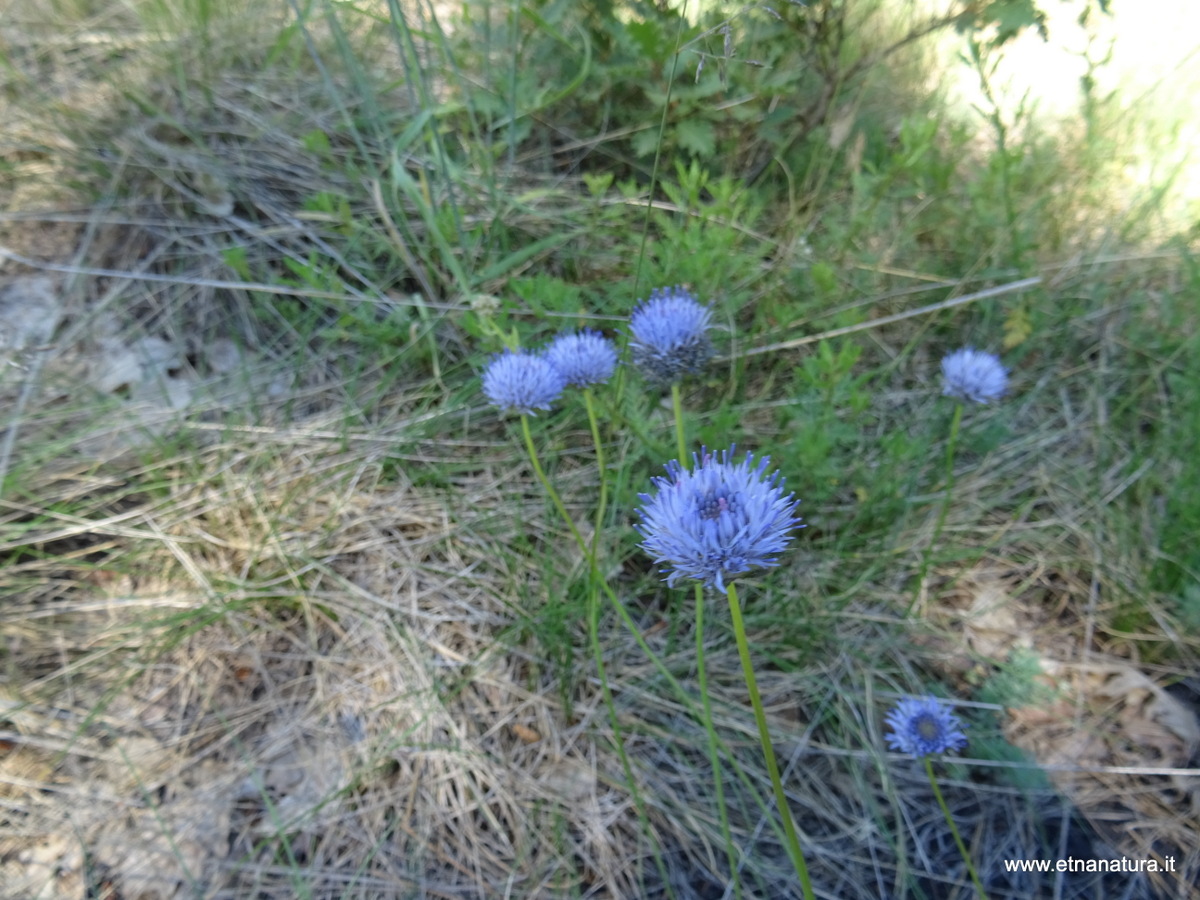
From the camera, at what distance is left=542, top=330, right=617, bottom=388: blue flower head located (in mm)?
1536

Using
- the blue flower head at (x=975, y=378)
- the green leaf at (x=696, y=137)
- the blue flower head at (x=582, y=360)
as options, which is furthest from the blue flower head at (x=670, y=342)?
the green leaf at (x=696, y=137)

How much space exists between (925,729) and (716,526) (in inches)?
28.2

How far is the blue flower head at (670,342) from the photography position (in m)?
1.47

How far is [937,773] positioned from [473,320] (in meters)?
1.53

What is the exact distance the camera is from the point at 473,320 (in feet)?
6.35

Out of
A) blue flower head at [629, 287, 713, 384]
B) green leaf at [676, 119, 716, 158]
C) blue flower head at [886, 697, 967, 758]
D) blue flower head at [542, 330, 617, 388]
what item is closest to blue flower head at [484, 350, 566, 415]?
blue flower head at [542, 330, 617, 388]

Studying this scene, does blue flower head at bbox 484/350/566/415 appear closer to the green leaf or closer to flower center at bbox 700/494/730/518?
flower center at bbox 700/494/730/518

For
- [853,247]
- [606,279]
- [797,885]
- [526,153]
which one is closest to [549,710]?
[797,885]

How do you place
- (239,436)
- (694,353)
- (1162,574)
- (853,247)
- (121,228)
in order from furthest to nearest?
(121,228), (853,247), (239,436), (1162,574), (694,353)

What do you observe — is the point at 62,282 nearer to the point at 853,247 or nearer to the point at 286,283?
the point at 286,283

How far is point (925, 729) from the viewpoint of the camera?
1.38m

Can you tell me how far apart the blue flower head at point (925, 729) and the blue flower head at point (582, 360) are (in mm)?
885

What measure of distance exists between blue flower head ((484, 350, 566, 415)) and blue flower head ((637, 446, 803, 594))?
52 centimetres

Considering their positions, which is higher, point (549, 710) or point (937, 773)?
point (549, 710)
